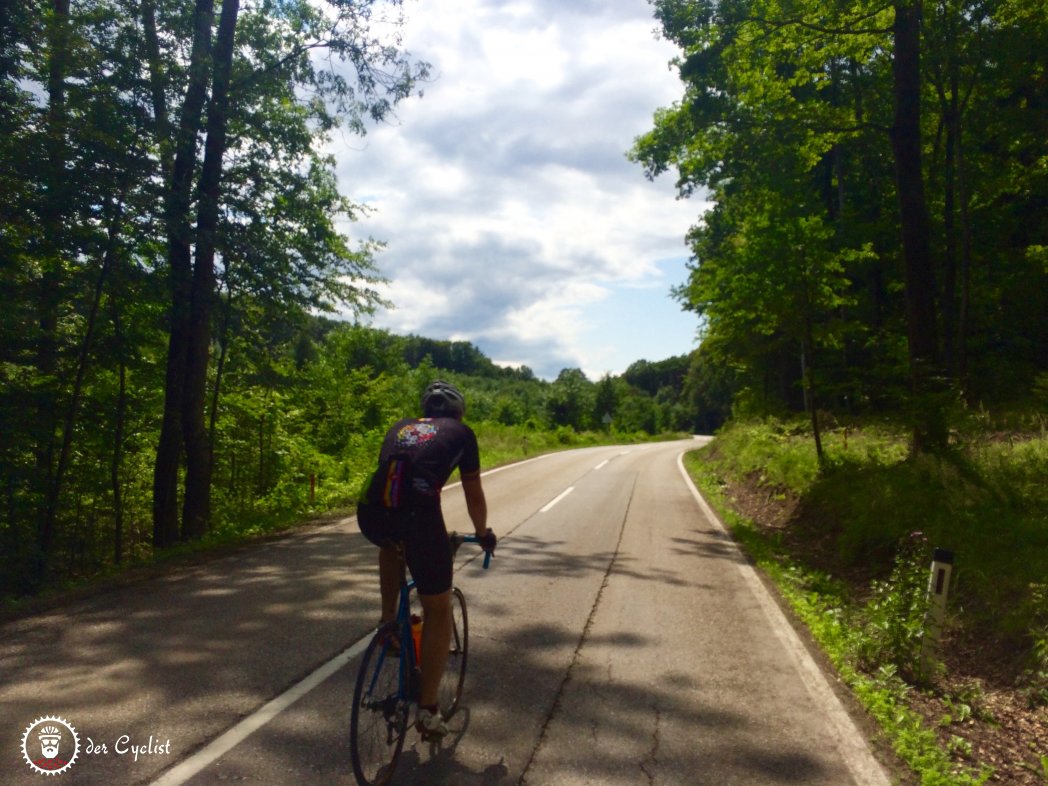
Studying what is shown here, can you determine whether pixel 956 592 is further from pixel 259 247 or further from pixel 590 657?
pixel 259 247

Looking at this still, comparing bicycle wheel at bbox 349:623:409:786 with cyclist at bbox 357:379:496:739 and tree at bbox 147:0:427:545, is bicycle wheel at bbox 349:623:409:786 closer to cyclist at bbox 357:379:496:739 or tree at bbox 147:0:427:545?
cyclist at bbox 357:379:496:739

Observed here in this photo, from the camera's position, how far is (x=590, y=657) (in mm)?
5605

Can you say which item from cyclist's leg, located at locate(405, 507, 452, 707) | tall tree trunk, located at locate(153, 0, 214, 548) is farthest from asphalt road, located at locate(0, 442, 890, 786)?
tall tree trunk, located at locate(153, 0, 214, 548)

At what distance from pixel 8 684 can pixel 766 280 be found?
42.1 ft

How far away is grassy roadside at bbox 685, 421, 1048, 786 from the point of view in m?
4.57

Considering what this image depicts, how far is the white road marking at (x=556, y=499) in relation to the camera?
1456 cm

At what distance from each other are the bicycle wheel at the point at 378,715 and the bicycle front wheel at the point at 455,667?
2.13 ft

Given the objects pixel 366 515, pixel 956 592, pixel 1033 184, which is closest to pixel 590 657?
pixel 366 515

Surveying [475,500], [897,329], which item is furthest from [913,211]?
[897,329]

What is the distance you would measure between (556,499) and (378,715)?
12839 millimetres

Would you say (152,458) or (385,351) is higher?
(385,351)
